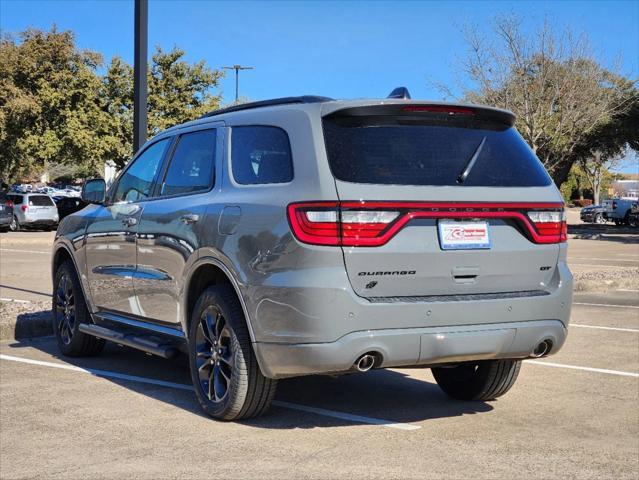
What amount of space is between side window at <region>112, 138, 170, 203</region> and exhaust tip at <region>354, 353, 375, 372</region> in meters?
2.51

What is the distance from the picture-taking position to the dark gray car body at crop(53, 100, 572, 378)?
473cm

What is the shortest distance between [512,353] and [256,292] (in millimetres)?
1522

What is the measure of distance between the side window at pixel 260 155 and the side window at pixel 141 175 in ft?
3.67

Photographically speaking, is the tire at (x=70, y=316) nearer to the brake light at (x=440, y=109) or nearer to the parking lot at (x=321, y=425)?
the parking lot at (x=321, y=425)

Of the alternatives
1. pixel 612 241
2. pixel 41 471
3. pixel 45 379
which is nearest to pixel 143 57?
pixel 45 379

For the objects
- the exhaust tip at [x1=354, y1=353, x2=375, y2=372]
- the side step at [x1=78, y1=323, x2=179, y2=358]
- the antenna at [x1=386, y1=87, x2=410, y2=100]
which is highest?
the antenna at [x1=386, y1=87, x2=410, y2=100]

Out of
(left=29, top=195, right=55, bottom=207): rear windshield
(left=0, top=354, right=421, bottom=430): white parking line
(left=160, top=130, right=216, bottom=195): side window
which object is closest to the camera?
(left=0, top=354, right=421, bottom=430): white parking line

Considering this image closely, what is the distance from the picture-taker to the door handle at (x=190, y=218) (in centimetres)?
567

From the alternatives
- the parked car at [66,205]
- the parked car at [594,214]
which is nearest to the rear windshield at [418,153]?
the parked car at [66,205]

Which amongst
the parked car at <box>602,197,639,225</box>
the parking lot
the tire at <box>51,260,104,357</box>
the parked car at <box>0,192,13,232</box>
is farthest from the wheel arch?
the parked car at <box>602,197,639,225</box>

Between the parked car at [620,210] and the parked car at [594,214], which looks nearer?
the parked car at [620,210]

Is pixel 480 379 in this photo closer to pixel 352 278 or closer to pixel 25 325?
pixel 352 278

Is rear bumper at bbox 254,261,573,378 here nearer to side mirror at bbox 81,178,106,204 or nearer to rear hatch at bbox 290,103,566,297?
rear hatch at bbox 290,103,566,297

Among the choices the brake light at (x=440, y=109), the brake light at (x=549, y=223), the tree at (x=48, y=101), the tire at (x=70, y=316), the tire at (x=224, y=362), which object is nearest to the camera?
the brake light at (x=440, y=109)
